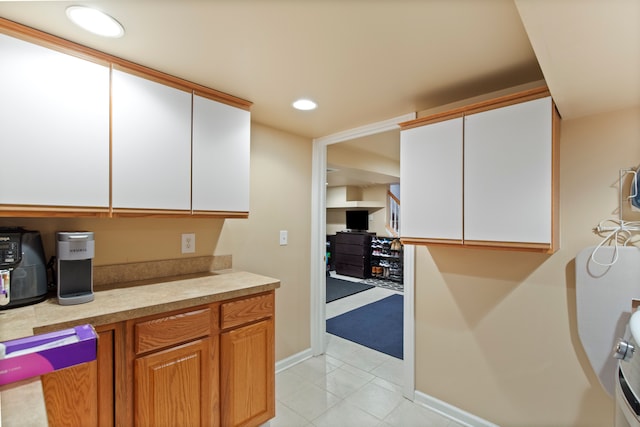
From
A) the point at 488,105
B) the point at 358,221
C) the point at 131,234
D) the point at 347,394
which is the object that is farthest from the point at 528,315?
the point at 358,221

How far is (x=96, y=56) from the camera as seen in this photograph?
1.44 m

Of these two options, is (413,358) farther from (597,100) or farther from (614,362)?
(597,100)

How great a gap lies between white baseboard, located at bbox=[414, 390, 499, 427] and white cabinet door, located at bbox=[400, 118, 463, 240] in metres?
1.19

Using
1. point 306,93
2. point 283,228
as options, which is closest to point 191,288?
point 283,228

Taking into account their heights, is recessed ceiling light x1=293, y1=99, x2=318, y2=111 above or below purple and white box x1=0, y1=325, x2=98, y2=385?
above

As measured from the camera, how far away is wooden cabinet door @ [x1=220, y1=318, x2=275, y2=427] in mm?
1670

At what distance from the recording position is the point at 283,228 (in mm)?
2707

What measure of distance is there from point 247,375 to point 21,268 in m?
1.21

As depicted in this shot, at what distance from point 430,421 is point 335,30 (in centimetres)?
235

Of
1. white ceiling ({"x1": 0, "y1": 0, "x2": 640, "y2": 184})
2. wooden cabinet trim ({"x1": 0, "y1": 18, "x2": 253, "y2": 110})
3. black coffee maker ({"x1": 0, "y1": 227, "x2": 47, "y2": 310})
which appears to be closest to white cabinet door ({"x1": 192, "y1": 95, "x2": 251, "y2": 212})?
wooden cabinet trim ({"x1": 0, "y1": 18, "x2": 253, "y2": 110})

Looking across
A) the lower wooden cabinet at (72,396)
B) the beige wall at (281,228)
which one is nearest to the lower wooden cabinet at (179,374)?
the lower wooden cabinet at (72,396)

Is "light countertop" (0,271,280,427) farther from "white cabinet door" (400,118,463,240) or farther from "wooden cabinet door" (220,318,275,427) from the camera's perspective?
"white cabinet door" (400,118,463,240)

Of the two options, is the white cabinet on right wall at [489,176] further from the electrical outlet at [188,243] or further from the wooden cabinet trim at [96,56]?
the electrical outlet at [188,243]

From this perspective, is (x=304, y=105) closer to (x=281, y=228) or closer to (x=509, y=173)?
(x=281, y=228)
